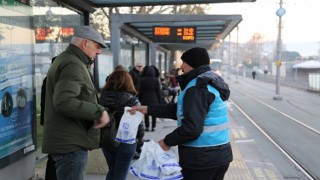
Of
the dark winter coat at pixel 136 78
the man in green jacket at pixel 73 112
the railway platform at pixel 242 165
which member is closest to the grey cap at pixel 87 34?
the man in green jacket at pixel 73 112

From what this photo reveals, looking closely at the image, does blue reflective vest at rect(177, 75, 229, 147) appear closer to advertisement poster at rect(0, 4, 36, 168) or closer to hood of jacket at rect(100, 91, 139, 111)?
hood of jacket at rect(100, 91, 139, 111)

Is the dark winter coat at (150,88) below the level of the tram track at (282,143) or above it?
above

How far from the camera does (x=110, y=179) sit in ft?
15.3

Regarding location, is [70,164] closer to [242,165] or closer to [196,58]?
[196,58]

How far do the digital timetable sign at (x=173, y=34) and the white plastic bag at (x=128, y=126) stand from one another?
412 inches

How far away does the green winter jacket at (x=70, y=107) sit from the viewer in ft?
9.51

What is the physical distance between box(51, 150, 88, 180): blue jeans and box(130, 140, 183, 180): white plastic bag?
0.45 metres

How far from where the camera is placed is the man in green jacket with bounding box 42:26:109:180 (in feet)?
9.54

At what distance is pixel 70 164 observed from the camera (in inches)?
123

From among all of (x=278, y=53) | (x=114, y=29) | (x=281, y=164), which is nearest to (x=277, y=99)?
(x=278, y=53)

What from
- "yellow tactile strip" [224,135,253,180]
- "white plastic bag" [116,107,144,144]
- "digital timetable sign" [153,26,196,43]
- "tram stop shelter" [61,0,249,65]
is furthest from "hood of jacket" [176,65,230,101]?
"digital timetable sign" [153,26,196,43]

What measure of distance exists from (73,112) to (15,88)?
174 cm

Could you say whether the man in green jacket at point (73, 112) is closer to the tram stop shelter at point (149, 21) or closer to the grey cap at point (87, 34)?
the grey cap at point (87, 34)

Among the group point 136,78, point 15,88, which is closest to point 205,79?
point 15,88
